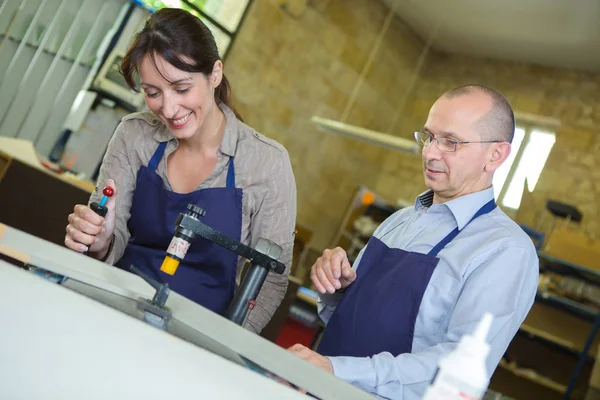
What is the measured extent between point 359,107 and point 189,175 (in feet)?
21.0

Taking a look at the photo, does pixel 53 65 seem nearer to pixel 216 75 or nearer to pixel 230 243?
pixel 216 75

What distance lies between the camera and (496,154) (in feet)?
5.81

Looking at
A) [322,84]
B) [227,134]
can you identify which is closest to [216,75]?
[227,134]

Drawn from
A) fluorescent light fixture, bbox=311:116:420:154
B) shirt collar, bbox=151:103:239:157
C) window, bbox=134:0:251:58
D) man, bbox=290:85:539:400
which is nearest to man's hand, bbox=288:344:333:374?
man, bbox=290:85:539:400

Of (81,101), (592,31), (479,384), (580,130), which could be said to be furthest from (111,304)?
(580,130)

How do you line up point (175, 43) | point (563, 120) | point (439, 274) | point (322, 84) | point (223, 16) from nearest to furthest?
point (439, 274), point (175, 43), point (223, 16), point (563, 120), point (322, 84)

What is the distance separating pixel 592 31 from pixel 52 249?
21.7ft

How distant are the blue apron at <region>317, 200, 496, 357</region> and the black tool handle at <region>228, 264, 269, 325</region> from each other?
0.39 metres

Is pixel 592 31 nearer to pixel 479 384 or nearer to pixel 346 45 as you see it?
pixel 346 45

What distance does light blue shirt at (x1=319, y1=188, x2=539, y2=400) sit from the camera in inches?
55.4

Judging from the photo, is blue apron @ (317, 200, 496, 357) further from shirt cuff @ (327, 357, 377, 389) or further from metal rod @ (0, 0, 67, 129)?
metal rod @ (0, 0, 67, 129)

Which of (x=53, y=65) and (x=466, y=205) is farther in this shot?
(x=53, y=65)

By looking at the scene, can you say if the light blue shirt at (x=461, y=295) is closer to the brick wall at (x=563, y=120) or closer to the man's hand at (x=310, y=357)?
the man's hand at (x=310, y=357)

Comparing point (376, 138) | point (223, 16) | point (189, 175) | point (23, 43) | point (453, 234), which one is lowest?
point (189, 175)
